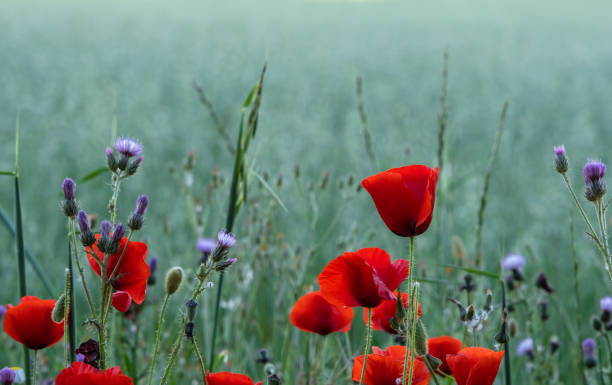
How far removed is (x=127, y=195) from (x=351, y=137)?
4.77 ft

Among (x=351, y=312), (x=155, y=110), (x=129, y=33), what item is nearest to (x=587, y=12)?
(x=129, y=33)

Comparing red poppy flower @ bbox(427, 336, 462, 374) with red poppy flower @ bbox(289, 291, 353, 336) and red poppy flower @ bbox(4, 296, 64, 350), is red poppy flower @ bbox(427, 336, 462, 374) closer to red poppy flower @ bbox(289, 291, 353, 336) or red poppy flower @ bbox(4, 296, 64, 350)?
red poppy flower @ bbox(289, 291, 353, 336)

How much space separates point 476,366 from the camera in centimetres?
62

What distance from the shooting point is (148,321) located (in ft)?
7.11

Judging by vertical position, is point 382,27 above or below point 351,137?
above

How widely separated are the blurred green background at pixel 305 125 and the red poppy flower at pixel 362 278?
1.40 ft

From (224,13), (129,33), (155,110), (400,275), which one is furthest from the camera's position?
(224,13)

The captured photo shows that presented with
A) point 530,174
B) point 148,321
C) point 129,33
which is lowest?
point 148,321

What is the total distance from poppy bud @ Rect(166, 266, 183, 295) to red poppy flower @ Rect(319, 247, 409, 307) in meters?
0.14

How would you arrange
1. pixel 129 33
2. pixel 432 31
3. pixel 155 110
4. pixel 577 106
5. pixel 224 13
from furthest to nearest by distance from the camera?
1. pixel 224 13
2. pixel 432 31
3. pixel 129 33
4. pixel 577 106
5. pixel 155 110

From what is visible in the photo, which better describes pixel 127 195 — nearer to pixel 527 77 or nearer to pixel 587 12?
pixel 527 77

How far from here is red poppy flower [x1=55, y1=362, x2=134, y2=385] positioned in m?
0.59

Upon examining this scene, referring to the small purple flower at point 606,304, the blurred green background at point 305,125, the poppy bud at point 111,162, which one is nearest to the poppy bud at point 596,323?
the small purple flower at point 606,304

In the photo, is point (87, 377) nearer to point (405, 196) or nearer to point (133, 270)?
point (133, 270)
